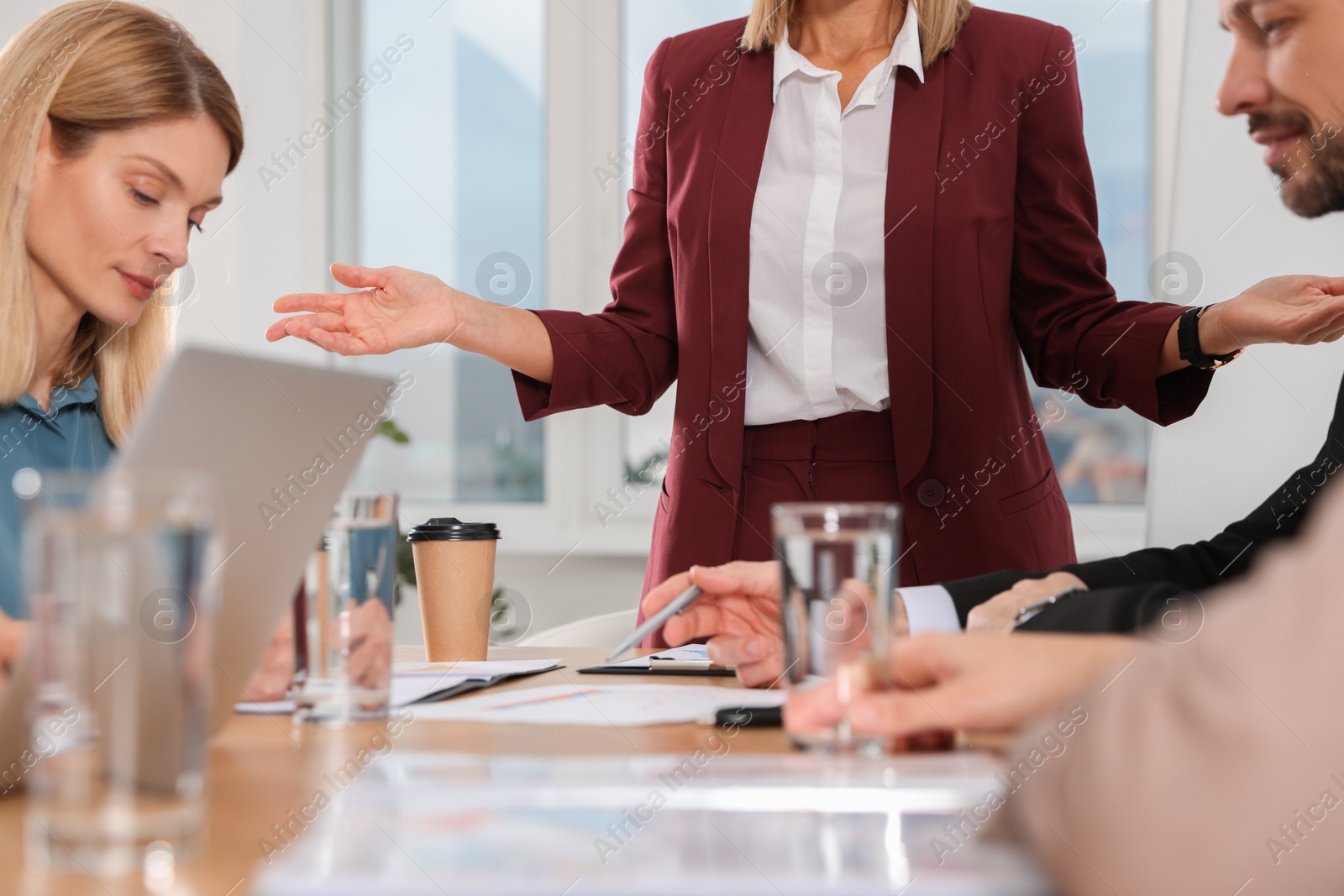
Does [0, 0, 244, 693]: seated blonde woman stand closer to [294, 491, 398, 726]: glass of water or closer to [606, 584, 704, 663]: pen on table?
[294, 491, 398, 726]: glass of water

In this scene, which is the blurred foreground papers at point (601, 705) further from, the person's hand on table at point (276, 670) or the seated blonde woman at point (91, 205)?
the seated blonde woman at point (91, 205)

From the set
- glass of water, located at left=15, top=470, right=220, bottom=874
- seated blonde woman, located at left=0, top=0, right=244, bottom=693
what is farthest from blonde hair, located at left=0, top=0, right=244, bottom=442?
glass of water, located at left=15, top=470, right=220, bottom=874

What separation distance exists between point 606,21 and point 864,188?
6.50 feet

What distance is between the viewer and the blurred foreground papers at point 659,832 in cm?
42

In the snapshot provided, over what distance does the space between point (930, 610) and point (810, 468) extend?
2.27ft

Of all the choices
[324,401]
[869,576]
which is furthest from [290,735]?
[869,576]

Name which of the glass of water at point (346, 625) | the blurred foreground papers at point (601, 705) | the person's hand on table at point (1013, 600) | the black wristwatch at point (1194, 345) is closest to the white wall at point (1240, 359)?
the black wristwatch at point (1194, 345)

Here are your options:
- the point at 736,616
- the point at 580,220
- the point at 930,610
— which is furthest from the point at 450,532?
the point at 580,220

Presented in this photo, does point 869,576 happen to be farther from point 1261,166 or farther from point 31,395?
point 1261,166

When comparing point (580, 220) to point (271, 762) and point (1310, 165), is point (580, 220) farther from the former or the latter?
point (271, 762)

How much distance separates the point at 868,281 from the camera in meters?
1.76

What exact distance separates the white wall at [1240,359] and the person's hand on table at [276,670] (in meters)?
2.25

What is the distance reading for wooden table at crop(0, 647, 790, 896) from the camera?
50 centimetres

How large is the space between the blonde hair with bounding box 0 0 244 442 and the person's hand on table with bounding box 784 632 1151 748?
1.28 metres
